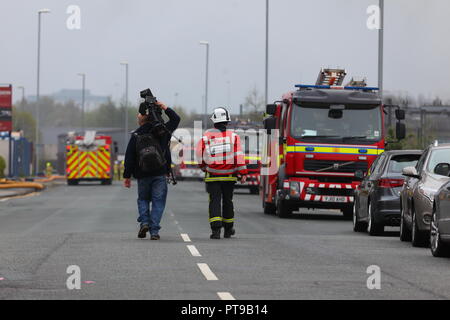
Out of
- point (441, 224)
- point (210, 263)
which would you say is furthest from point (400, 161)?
point (210, 263)

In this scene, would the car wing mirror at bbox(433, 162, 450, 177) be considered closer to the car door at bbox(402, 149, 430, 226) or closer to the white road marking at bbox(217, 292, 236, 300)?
the car door at bbox(402, 149, 430, 226)

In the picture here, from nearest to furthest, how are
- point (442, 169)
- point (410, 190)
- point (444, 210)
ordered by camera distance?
point (444, 210) → point (442, 169) → point (410, 190)

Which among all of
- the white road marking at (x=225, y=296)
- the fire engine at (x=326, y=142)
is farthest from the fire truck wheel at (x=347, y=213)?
the white road marking at (x=225, y=296)

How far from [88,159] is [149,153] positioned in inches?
1846

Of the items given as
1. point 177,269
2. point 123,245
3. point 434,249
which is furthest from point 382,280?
point 123,245

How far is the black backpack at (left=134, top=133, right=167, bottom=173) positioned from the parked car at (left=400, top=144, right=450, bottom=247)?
3830 mm

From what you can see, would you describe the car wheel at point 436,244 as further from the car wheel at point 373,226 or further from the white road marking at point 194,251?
the car wheel at point 373,226

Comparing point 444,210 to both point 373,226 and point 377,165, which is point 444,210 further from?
point 377,165

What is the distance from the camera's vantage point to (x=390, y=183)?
69.4ft

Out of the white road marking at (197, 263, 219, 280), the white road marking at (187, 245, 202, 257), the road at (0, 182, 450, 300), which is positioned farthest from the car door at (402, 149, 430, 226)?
the white road marking at (197, 263, 219, 280)

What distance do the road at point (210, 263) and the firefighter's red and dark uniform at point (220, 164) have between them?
0.58 meters

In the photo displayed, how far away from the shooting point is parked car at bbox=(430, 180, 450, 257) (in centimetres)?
1562

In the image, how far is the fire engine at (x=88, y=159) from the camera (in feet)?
211

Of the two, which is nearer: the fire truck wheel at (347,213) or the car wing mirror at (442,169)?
the car wing mirror at (442,169)
